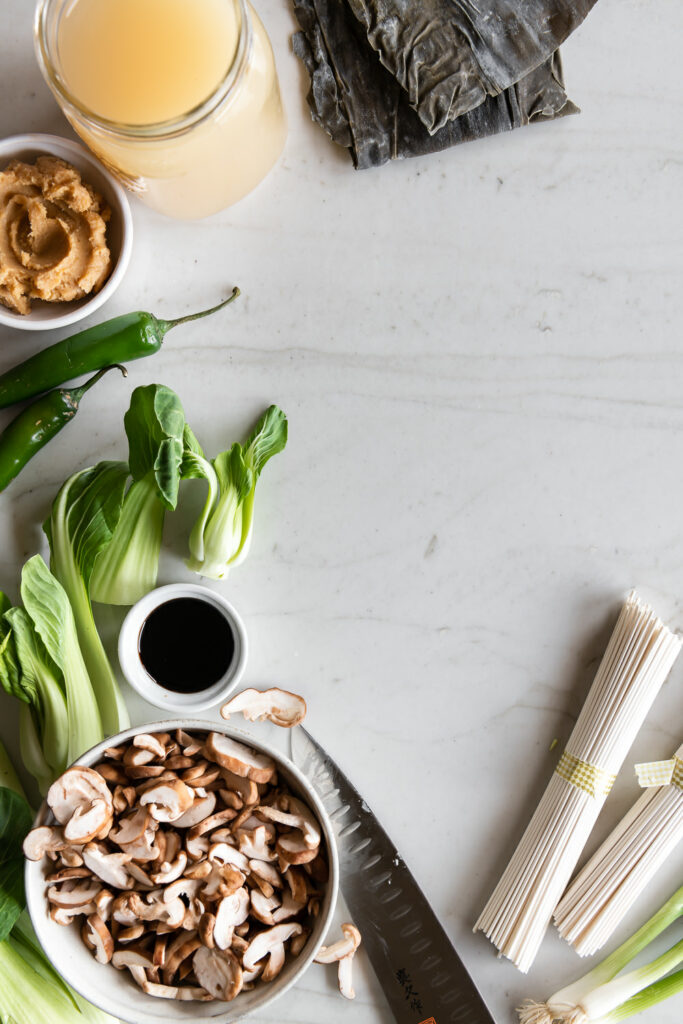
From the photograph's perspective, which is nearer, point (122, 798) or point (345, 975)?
point (122, 798)

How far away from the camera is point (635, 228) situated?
1320mm

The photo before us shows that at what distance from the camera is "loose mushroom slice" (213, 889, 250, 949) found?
1104 millimetres

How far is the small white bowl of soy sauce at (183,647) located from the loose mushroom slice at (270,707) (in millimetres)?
39

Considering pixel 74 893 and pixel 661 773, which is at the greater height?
pixel 74 893

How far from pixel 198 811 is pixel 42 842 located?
195mm

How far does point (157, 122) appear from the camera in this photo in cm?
104

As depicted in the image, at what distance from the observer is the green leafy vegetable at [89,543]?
121cm

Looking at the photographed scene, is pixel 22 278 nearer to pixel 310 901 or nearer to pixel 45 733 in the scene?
pixel 45 733

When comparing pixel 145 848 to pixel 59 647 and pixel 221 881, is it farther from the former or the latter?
pixel 59 647

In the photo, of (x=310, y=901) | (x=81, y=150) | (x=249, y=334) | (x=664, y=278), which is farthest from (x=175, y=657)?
(x=664, y=278)

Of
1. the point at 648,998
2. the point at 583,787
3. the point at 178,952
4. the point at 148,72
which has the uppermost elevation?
the point at 148,72

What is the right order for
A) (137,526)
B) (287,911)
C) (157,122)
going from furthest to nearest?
(137,526), (287,911), (157,122)

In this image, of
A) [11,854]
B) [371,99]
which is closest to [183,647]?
[11,854]

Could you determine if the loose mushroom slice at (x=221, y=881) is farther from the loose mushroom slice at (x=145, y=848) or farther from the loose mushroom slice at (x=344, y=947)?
the loose mushroom slice at (x=344, y=947)
